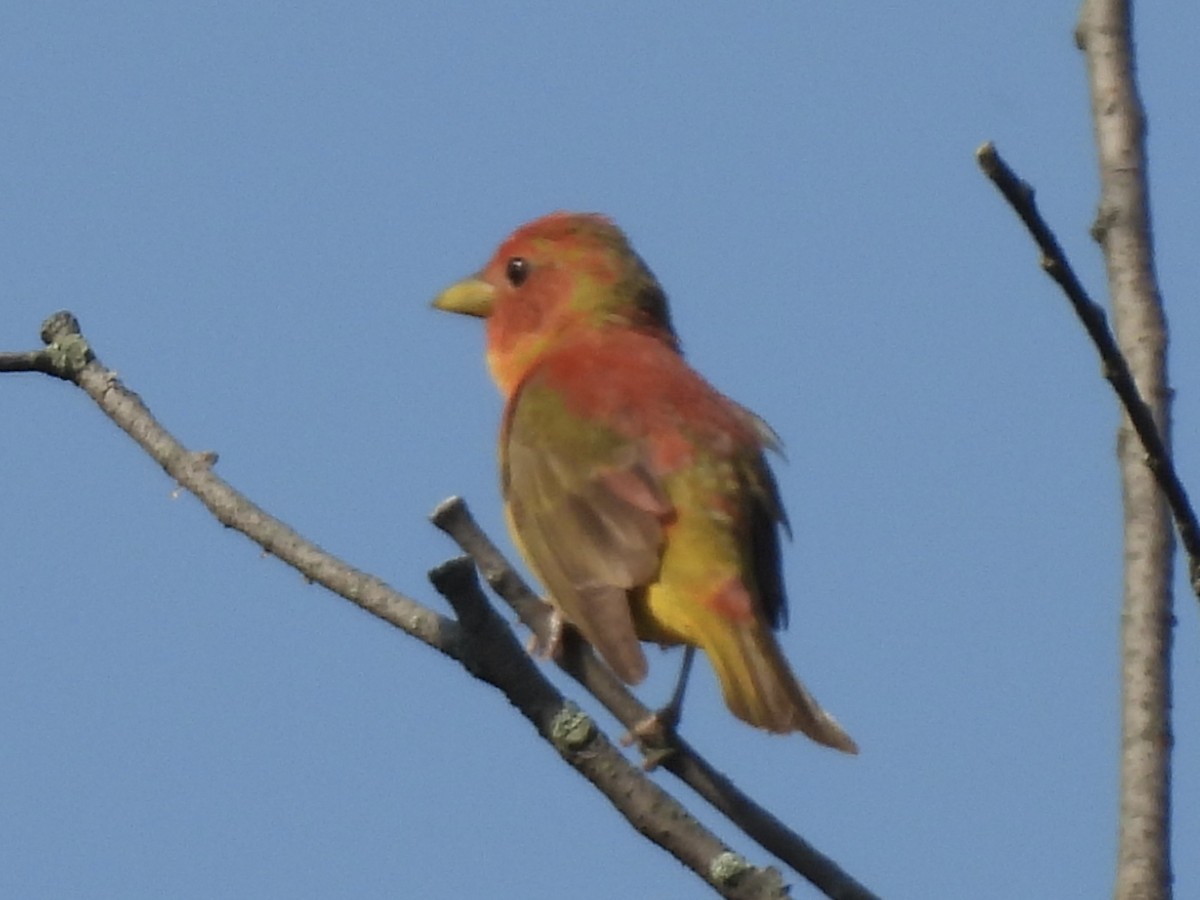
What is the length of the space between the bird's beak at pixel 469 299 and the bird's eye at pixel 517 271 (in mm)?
78

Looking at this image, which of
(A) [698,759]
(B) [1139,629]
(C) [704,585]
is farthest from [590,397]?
(B) [1139,629]

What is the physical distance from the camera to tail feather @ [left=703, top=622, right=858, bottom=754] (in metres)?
4.77

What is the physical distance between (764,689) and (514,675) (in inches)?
59.5

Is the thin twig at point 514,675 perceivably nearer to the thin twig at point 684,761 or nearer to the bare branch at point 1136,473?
the thin twig at point 684,761

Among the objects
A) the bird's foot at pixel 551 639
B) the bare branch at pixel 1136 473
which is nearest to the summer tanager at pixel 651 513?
the bird's foot at pixel 551 639

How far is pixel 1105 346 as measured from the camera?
304 cm

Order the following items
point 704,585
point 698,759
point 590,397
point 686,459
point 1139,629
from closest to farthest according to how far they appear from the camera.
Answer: point 1139,629, point 698,759, point 704,585, point 686,459, point 590,397

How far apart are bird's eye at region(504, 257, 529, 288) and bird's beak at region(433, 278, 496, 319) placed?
0.25 ft

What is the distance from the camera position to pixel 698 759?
153 inches

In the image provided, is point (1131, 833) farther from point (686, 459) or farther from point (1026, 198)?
point (686, 459)

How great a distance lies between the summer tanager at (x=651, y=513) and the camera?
16.0 ft

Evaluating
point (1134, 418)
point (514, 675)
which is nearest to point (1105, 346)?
point (1134, 418)

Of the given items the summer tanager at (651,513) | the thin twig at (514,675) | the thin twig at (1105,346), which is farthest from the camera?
the summer tanager at (651,513)

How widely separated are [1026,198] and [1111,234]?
123 centimetres
